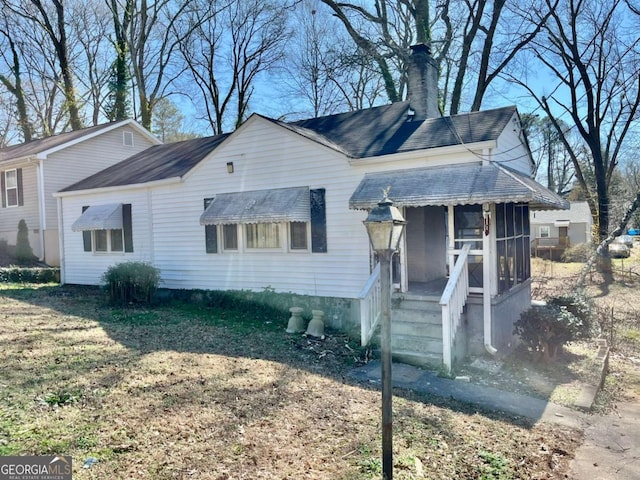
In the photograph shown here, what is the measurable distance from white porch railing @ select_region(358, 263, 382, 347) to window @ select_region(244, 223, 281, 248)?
10.1 ft

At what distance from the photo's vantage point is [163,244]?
12289 millimetres

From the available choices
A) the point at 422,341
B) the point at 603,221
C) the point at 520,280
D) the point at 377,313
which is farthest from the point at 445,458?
the point at 603,221

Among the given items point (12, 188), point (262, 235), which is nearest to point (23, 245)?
point (12, 188)

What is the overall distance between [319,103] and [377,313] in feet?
70.1

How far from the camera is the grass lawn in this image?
387cm

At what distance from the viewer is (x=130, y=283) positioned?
11.1 m

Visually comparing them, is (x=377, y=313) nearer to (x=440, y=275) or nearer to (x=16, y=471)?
(x=440, y=275)

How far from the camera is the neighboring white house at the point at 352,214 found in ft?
25.6

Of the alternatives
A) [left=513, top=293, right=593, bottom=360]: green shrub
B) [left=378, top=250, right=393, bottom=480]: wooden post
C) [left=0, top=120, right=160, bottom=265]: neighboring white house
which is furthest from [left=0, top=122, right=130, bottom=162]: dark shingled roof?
[left=378, top=250, right=393, bottom=480]: wooden post

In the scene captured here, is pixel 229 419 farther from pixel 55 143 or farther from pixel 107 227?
pixel 55 143

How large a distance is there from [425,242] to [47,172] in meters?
15.0

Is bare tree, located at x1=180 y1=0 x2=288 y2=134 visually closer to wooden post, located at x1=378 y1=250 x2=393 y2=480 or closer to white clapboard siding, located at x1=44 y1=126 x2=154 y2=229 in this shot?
white clapboard siding, located at x1=44 y1=126 x2=154 y2=229

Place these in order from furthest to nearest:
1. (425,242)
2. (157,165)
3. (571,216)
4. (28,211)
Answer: (571,216), (28,211), (157,165), (425,242)

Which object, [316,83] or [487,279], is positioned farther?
[316,83]
